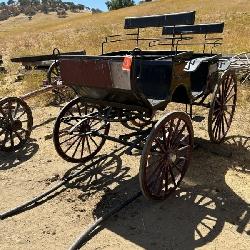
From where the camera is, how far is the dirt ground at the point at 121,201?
6043 millimetres

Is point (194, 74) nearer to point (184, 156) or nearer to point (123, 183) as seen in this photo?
point (184, 156)

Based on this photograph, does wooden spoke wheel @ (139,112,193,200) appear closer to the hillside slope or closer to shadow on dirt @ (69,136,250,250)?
shadow on dirt @ (69,136,250,250)

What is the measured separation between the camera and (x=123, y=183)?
769cm

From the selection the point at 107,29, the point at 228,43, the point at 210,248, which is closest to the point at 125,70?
the point at 210,248

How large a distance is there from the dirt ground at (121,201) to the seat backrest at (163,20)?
2.74 m

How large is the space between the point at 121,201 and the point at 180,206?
1.01 metres

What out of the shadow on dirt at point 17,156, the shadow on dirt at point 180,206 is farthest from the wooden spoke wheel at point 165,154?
the shadow on dirt at point 17,156

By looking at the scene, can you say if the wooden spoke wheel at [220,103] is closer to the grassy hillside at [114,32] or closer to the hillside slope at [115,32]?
the grassy hillside at [114,32]

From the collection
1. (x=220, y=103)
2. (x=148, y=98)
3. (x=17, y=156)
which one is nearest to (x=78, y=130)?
(x=148, y=98)

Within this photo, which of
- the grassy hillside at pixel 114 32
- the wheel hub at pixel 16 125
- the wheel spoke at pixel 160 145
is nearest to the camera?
the wheel spoke at pixel 160 145

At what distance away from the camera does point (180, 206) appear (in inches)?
269

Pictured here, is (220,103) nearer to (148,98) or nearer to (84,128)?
(148,98)

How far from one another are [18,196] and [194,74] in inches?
175

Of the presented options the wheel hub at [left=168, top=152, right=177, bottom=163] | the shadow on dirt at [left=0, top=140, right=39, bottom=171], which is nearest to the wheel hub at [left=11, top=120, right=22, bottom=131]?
the shadow on dirt at [left=0, top=140, right=39, bottom=171]
